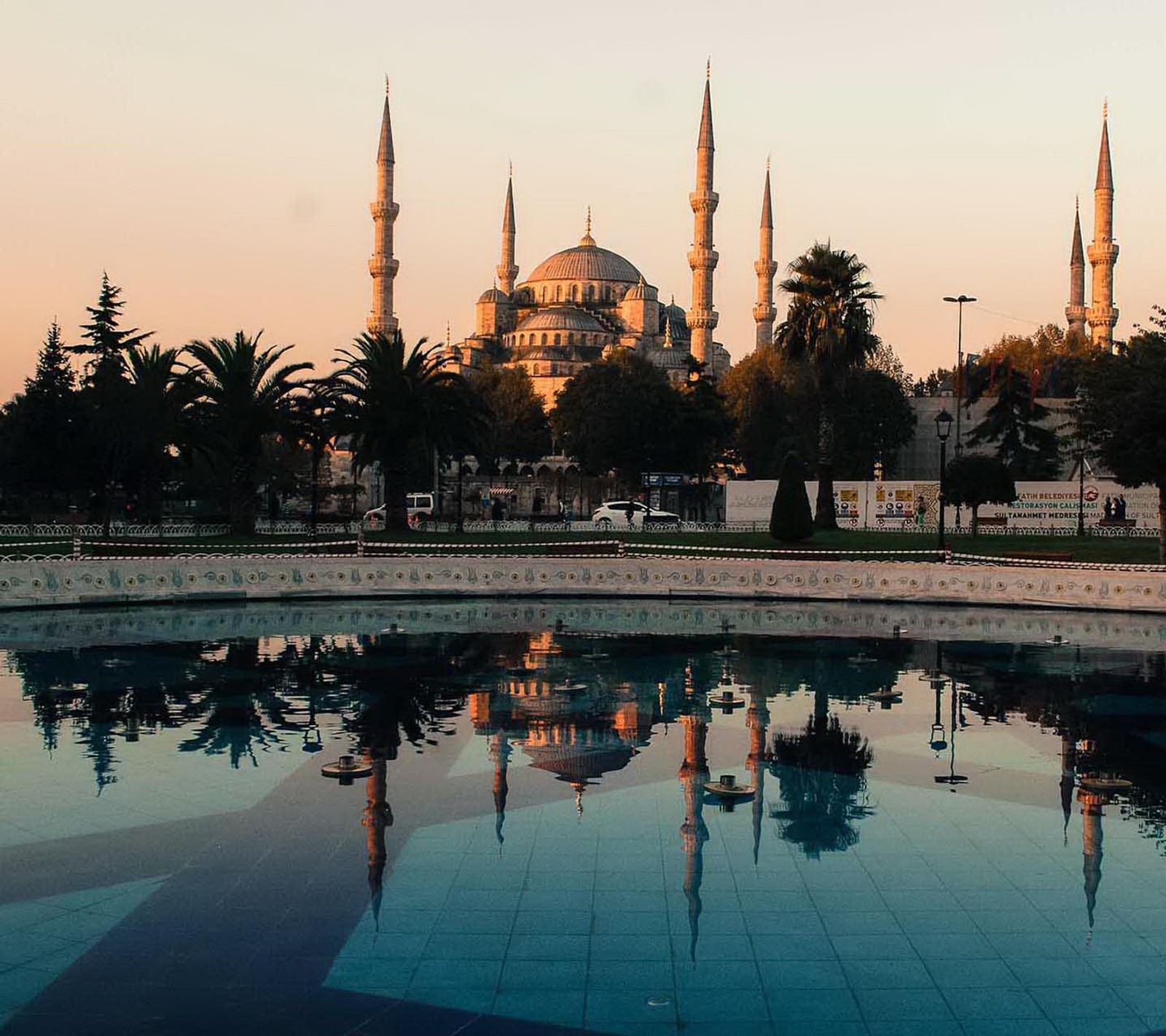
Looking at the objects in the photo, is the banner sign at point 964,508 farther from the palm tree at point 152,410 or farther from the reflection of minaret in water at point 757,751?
the reflection of minaret in water at point 757,751

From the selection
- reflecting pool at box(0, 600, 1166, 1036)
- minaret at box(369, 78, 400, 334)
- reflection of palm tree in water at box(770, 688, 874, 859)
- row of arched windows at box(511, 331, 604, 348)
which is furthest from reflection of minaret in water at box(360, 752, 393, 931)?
row of arched windows at box(511, 331, 604, 348)

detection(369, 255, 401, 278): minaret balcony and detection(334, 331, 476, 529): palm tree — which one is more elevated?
detection(369, 255, 401, 278): minaret balcony

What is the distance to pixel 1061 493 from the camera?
4416 centimetres

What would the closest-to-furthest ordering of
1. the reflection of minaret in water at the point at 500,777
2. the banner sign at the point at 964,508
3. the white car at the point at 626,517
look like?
the reflection of minaret in water at the point at 500,777, the banner sign at the point at 964,508, the white car at the point at 626,517

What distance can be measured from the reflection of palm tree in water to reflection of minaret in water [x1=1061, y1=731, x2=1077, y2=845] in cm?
146

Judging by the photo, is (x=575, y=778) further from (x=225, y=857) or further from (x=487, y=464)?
(x=487, y=464)

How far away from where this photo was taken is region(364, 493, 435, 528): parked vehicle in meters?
48.8

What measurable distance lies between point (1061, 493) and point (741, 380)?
28508mm

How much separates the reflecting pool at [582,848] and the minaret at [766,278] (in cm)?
7688

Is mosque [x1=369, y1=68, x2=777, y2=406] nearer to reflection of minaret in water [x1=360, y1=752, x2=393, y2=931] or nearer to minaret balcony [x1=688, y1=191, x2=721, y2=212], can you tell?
minaret balcony [x1=688, y1=191, x2=721, y2=212]

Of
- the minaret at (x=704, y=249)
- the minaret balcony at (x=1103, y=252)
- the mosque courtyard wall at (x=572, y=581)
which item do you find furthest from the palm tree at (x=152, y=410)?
the minaret balcony at (x=1103, y=252)

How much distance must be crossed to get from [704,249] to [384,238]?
68.2ft

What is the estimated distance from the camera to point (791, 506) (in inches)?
1340

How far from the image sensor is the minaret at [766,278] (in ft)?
302
